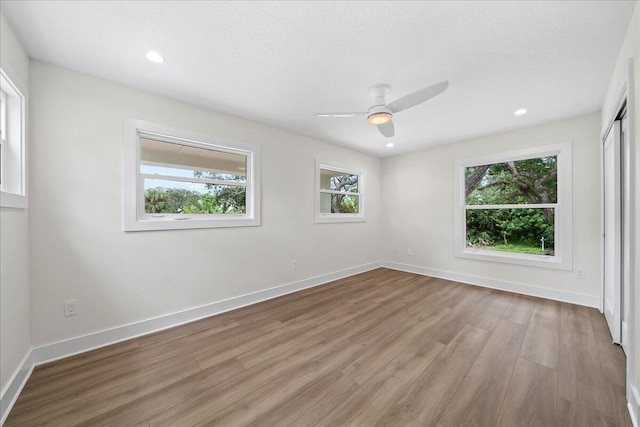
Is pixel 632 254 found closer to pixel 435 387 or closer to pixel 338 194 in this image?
pixel 435 387

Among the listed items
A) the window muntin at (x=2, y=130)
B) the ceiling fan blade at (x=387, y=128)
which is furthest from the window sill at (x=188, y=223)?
the ceiling fan blade at (x=387, y=128)

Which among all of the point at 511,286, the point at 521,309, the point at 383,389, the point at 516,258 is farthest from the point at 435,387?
the point at 516,258

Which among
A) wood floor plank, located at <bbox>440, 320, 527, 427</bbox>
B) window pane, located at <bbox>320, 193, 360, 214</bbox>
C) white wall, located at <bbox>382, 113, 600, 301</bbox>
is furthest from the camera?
window pane, located at <bbox>320, 193, 360, 214</bbox>

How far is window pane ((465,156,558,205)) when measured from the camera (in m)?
3.44

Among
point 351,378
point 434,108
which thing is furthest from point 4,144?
point 434,108

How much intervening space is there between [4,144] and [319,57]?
230 cm

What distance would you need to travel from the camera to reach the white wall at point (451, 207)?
3.03m

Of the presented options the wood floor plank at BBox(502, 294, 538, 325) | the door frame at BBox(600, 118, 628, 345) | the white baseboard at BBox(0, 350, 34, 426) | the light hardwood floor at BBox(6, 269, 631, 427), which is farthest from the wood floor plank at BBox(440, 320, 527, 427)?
the white baseboard at BBox(0, 350, 34, 426)

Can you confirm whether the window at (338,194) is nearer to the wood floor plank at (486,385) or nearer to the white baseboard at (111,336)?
the white baseboard at (111,336)

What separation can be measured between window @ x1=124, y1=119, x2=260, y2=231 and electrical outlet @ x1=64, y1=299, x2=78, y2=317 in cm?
71

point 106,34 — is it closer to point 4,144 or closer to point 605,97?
point 4,144

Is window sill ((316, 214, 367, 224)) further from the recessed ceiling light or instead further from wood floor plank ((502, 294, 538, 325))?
the recessed ceiling light

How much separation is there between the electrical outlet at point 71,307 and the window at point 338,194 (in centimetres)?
290

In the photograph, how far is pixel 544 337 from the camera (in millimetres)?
2293
